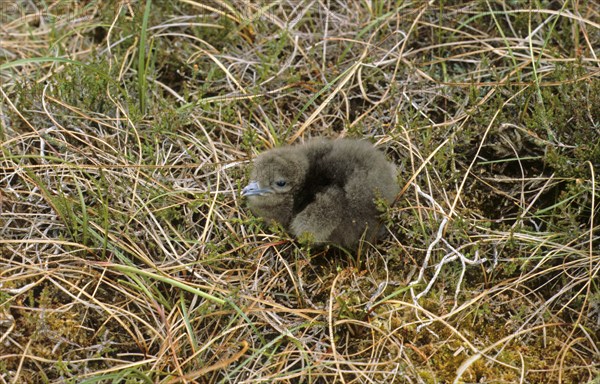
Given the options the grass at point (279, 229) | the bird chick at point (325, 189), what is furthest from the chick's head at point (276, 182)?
the grass at point (279, 229)

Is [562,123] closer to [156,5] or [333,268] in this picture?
[333,268]

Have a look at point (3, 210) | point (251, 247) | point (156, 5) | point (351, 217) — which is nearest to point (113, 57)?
point (156, 5)

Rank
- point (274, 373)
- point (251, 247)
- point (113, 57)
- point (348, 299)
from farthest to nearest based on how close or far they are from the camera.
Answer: point (113, 57)
point (251, 247)
point (348, 299)
point (274, 373)

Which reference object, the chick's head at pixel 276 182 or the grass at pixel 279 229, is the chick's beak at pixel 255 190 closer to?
the chick's head at pixel 276 182

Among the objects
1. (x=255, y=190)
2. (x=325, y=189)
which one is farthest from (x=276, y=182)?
(x=325, y=189)

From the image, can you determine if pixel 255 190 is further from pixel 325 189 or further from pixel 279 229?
pixel 325 189

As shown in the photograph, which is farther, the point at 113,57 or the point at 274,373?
the point at 113,57
